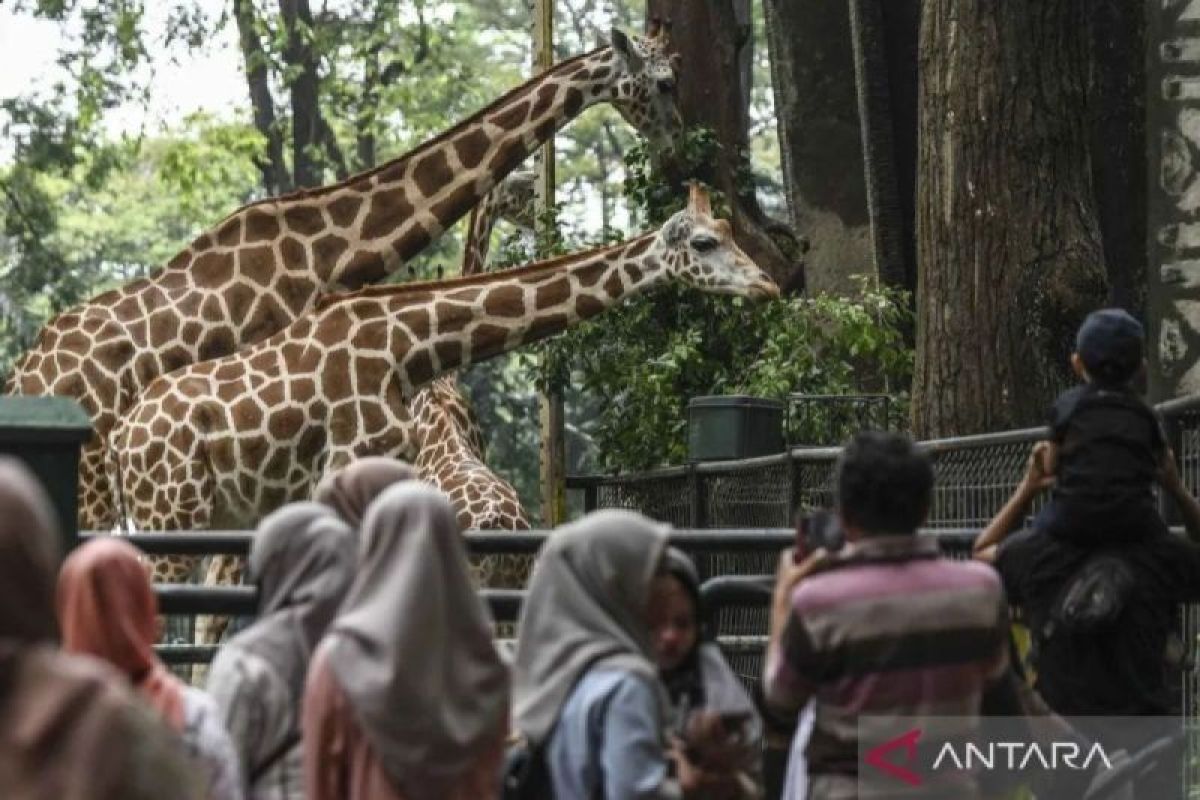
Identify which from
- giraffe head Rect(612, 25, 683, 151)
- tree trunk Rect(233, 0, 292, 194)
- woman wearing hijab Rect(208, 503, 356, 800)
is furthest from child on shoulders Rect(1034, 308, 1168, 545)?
tree trunk Rect(233, 0, 292, 194)

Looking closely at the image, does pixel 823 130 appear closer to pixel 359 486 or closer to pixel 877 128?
pixel 877 128

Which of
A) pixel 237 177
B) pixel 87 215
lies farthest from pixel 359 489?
pixel 87 215

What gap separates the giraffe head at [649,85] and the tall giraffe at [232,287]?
2.57 metres

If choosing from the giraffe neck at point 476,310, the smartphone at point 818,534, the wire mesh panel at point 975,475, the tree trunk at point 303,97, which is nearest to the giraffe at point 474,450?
the giraffe neck at point 476,310

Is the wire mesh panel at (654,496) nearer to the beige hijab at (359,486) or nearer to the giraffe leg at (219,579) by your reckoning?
the giraffe leg at (219,579)

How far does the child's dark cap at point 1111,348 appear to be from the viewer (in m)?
7.89

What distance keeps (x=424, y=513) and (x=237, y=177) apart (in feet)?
163

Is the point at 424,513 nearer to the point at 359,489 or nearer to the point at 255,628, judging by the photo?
the point at 255,628

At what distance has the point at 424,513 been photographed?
6.16 m

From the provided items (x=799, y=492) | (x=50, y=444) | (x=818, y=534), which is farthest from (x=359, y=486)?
(x=799, y=492)

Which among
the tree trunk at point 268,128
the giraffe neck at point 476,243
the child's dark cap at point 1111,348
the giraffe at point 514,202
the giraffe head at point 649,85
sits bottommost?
the child's dark cap at point 1111,348

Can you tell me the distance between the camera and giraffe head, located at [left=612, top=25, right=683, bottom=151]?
20484mm

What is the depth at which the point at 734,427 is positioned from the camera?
1852 cm

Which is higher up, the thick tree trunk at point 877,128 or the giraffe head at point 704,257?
the thick tree trunk at point 877,128
